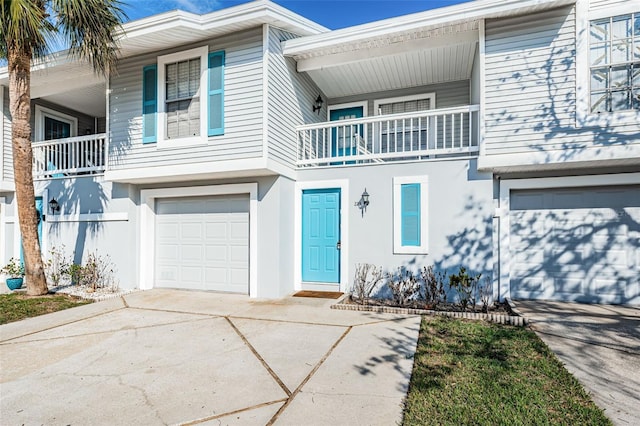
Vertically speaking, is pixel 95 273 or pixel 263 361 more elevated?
pixel 95 273

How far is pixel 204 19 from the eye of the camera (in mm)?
6492

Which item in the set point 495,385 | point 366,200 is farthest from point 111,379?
point 366,200

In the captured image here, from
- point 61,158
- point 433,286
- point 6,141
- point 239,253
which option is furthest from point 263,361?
point 6,141

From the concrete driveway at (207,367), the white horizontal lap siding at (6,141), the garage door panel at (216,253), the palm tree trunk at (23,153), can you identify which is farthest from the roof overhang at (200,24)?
the concrete driveway at (207,367)

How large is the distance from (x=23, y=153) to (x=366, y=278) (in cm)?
755

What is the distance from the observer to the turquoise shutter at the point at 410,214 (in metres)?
6.71

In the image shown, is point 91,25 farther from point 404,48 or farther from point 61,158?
point 404,48

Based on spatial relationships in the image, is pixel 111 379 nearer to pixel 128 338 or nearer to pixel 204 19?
pixel 128 338

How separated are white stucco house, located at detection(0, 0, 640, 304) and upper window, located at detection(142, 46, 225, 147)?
0.04m

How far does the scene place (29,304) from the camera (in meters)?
6.43

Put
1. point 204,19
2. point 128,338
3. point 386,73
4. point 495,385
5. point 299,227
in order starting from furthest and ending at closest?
point 386,73 < point 299,227 < point 204,19 < point 128,338 < point 495,385

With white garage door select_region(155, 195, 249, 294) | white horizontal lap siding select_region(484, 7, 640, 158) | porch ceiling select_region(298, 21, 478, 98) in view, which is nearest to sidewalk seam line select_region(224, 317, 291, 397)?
white garage door select_region(155, 195, 249, 294)

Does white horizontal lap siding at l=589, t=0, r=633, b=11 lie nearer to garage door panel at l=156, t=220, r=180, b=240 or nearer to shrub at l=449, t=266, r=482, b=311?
shrub at l=449, t=266, r=482, b=311

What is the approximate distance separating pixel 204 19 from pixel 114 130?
330 centimetres
